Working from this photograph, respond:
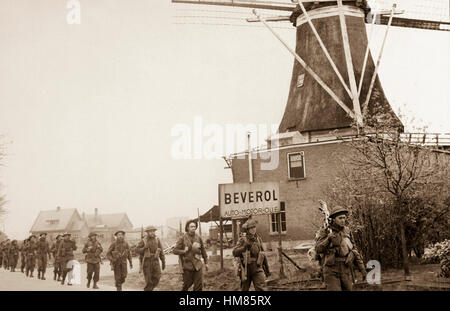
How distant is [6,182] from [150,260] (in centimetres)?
554

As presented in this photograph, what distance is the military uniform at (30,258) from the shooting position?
58.7 ft

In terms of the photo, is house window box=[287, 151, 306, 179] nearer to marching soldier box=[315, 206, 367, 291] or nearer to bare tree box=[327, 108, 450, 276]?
bare tree box=[327, 108, 450, 276]

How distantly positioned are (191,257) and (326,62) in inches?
576

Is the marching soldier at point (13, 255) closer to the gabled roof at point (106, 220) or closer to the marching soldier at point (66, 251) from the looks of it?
the gabled roof at point (106, 220)

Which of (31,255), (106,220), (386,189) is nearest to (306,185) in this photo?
(386,189)

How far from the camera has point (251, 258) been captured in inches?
428

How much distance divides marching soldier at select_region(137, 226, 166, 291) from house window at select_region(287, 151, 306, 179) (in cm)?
1073

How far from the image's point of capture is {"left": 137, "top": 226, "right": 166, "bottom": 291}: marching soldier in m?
12.9

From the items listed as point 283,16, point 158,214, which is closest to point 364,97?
point 283,16

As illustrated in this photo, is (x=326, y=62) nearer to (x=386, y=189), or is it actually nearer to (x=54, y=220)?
(x=386, y=189)

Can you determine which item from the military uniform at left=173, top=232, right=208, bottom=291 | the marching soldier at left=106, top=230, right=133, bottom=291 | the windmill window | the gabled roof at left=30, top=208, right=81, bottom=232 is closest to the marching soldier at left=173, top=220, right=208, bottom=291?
the military uniform at left=173, top=232, right=208, bottom=291

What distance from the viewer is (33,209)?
50.3 ft

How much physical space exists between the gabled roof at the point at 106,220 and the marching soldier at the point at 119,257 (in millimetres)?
1705

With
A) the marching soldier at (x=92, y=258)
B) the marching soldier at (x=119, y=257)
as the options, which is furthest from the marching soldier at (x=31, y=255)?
the marching soldier at (x=119, y=257)
